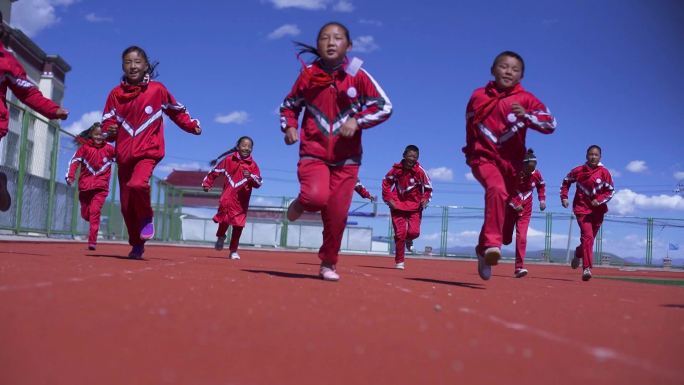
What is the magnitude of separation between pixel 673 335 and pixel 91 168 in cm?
966

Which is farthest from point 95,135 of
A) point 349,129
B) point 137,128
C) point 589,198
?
point 589,198

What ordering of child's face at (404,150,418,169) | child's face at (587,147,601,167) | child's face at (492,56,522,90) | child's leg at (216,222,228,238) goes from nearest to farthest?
child's face at (492,56,522,90) → child's face at (587,147,601,167) → child's face at (404,150,418,169) → child's leg at (216,222,228,238)

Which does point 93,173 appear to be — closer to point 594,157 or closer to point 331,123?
point 331,123

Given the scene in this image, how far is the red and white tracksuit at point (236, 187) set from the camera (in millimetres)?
12344

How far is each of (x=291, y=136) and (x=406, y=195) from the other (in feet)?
19.1

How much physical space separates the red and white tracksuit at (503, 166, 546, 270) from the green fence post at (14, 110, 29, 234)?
10.3m

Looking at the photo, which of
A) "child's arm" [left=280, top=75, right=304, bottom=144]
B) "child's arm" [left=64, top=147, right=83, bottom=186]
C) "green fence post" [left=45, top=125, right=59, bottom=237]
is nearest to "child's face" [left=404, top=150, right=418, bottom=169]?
"child's arm" [left=64, top=147, right=83, bottom=186]

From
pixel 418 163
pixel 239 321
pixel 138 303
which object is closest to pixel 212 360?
pixel 239 321

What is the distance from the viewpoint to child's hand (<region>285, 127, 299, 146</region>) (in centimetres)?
567

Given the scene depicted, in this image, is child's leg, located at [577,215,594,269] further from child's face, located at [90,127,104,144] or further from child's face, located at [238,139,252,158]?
child's face, located at [90,127,104,144]

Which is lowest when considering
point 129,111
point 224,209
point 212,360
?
point 212,360

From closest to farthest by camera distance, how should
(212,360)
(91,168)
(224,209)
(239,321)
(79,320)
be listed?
(212,360) → (79,320) → (239,321) → (91,168) → (224,209)

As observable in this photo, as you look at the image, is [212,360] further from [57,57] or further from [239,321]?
[57,57]

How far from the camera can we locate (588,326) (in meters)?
3.49
